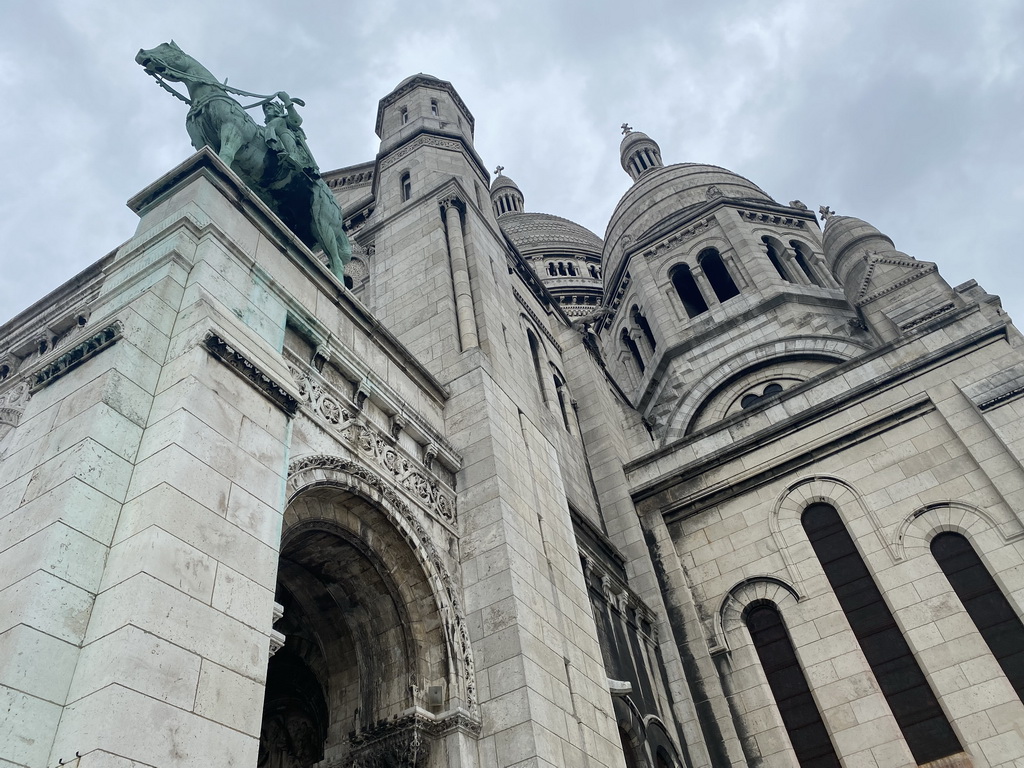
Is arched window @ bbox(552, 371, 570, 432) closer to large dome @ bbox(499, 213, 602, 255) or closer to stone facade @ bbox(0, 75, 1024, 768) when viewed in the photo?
stone facade @ bbox(0, 75, 1024, 768)

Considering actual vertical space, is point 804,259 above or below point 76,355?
above

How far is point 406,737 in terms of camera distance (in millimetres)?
8688

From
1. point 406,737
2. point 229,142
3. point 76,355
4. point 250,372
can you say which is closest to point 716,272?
point 229,142

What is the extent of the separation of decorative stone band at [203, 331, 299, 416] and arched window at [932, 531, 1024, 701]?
12309 millimetres

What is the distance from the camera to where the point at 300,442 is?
8.61 m

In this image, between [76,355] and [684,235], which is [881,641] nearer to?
[76,355]

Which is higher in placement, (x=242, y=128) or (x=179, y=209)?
(x=242, y=128)

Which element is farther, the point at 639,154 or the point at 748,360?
the point at 639,154

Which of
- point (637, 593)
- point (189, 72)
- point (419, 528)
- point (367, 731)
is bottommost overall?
point (367, 731)

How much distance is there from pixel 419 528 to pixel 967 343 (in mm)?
12741

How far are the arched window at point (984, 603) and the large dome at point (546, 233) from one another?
116 feet

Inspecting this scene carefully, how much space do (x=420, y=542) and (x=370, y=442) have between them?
1.37m

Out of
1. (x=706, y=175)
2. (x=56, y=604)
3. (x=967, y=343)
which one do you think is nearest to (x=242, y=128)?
(x=56, y=604)

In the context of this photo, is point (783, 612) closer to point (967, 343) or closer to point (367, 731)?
point (967, 343)
